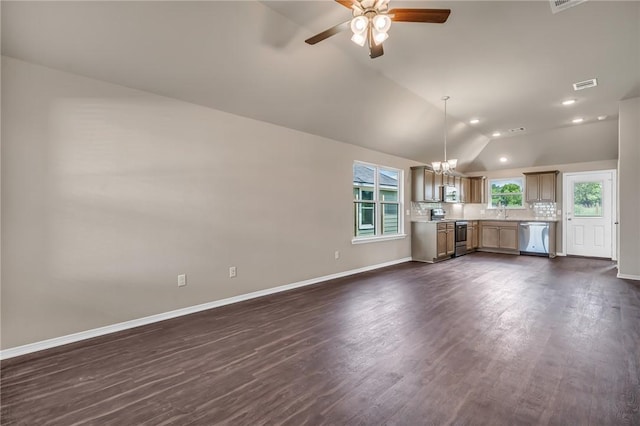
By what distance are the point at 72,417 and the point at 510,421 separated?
101 inches

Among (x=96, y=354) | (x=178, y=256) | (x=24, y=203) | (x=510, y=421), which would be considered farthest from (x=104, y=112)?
(x=510, y=421)

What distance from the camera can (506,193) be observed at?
8648 millimetres

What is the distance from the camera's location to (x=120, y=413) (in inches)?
68.0

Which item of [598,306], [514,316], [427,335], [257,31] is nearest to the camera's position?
[427,335]

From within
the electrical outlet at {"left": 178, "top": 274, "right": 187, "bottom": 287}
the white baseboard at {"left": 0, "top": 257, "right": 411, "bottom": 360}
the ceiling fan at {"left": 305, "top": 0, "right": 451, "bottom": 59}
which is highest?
the ceiling fan at {"left": 305, "top": 0, "right": 451, "bottom": 59}

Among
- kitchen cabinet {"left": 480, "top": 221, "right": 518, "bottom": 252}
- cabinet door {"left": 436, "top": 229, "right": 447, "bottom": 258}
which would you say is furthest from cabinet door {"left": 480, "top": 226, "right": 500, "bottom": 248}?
cabinet door {"left": 436, "top": 229, "right": 447, "bottom": 258}

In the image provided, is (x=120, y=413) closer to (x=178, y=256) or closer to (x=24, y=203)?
(x=178, y=256)

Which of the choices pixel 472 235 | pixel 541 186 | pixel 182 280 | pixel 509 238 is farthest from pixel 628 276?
pixel 182 280

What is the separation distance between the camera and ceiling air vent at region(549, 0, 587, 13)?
2.68 m

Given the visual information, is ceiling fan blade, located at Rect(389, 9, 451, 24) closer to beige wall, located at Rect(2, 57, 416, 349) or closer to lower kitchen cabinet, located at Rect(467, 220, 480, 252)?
beige wall, located at Rect(2, 57, 416, 349)

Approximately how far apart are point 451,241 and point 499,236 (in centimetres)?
204

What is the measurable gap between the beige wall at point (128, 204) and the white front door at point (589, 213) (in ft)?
24.6

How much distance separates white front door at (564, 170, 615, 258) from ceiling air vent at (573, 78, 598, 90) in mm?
3928

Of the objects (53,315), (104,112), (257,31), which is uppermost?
(257,31)
